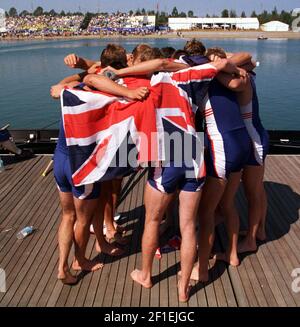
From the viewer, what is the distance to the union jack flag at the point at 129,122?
258cm

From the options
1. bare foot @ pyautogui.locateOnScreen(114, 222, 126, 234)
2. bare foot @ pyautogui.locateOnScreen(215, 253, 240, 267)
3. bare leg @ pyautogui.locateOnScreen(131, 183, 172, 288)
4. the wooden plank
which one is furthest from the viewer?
bare foot @ pyautogui.locateOnScreen(114, 222, 126, 234)

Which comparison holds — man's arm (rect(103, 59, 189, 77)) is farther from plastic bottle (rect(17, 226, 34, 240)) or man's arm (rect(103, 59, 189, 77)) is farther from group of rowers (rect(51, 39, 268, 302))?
plastic bottle (rect(17, 226, 34, 240))

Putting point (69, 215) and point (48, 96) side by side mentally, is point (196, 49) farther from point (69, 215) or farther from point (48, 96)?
point (48, 96)

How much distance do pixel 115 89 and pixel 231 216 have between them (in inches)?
58.7

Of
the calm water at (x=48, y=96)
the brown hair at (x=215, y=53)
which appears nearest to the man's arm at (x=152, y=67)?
the brown hair at (x=215, y=53)

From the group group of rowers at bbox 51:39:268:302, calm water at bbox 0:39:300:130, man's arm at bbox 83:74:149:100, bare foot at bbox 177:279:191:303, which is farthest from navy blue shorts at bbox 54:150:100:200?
calm water at bbox 0:39:300:130

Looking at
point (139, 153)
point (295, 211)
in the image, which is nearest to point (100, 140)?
point (139, 153)

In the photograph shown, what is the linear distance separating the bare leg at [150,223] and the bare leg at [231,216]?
1.87ft

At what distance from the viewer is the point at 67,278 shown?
319cm

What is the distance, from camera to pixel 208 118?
2.78 meters

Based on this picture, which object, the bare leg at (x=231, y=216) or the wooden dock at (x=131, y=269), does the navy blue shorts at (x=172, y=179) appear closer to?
the bare leg at (x=231, y=216)

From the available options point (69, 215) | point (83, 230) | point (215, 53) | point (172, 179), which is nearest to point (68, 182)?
point (69, 215)

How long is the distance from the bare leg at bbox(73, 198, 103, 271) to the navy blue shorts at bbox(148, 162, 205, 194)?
0.52m

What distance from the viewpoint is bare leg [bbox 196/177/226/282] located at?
291 centimetres
